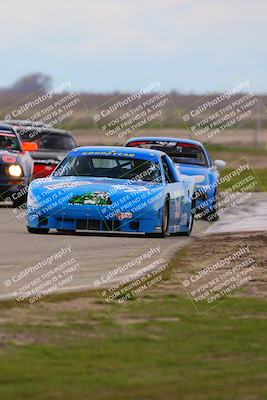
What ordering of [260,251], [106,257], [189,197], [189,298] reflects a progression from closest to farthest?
[189,298]
[106,257]
[260,251]
[189,197]

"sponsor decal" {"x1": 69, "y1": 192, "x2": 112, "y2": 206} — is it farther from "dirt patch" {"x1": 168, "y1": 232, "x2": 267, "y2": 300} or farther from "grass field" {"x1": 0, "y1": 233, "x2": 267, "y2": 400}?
"grass field" {"x1": 0, "y1": 233, "x2": 267, "y2": 400}

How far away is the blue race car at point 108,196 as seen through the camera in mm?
18797

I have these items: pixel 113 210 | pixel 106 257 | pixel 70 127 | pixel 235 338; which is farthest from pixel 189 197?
pixel 70 127

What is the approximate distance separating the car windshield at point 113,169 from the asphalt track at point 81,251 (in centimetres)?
88

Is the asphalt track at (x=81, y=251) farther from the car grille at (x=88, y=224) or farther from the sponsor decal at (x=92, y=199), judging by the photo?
the sponsor decal at (x=92, y=199)

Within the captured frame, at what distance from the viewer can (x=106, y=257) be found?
1577 centimetres

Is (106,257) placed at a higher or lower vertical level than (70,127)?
higher

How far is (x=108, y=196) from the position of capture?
1881 centimetres

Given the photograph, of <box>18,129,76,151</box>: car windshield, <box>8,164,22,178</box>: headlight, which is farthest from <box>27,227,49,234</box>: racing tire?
<box>18,129,76,151</box>: car windshield

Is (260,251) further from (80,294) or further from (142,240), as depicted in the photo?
(80,294)

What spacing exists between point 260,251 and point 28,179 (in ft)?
31.4

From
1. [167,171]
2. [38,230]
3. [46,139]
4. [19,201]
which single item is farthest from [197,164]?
[38,230]

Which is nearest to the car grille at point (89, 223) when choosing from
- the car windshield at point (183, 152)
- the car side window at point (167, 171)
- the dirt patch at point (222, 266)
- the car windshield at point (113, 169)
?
the car windshield at point (113, 169)

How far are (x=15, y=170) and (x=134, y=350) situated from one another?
53.0 ft
